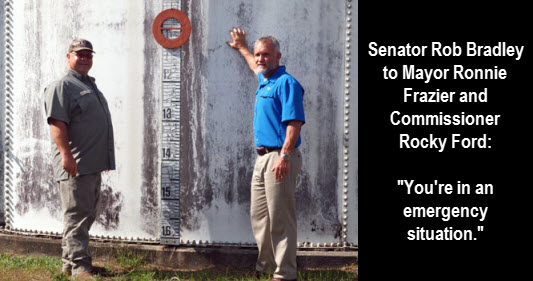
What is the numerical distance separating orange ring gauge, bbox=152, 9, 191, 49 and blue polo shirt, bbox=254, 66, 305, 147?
1.01 m

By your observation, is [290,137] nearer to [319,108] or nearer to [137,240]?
[319,108]

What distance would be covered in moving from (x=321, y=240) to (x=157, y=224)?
1.56 m

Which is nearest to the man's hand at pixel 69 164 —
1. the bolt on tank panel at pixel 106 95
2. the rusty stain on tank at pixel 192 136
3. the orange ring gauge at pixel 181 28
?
the bolt on tank panel at pixel 106 95

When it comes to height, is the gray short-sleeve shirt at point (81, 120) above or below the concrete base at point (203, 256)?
above

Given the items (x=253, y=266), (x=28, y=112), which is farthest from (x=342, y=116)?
(x=28, y=112)

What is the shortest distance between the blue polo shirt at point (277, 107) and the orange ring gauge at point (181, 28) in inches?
39.6

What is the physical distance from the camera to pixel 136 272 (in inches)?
213

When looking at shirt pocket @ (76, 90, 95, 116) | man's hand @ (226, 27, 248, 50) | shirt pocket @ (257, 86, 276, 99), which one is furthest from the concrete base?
man's hand @ (226, 27, 248, 50)

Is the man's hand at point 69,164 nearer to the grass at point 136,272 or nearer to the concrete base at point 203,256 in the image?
the grass at point 136,272

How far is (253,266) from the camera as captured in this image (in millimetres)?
5605

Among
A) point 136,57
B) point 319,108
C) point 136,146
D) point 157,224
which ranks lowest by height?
point 157,224

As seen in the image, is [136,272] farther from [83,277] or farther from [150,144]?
[150,144]

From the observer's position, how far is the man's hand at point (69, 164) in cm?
492

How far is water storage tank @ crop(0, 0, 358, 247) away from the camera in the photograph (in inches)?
217
